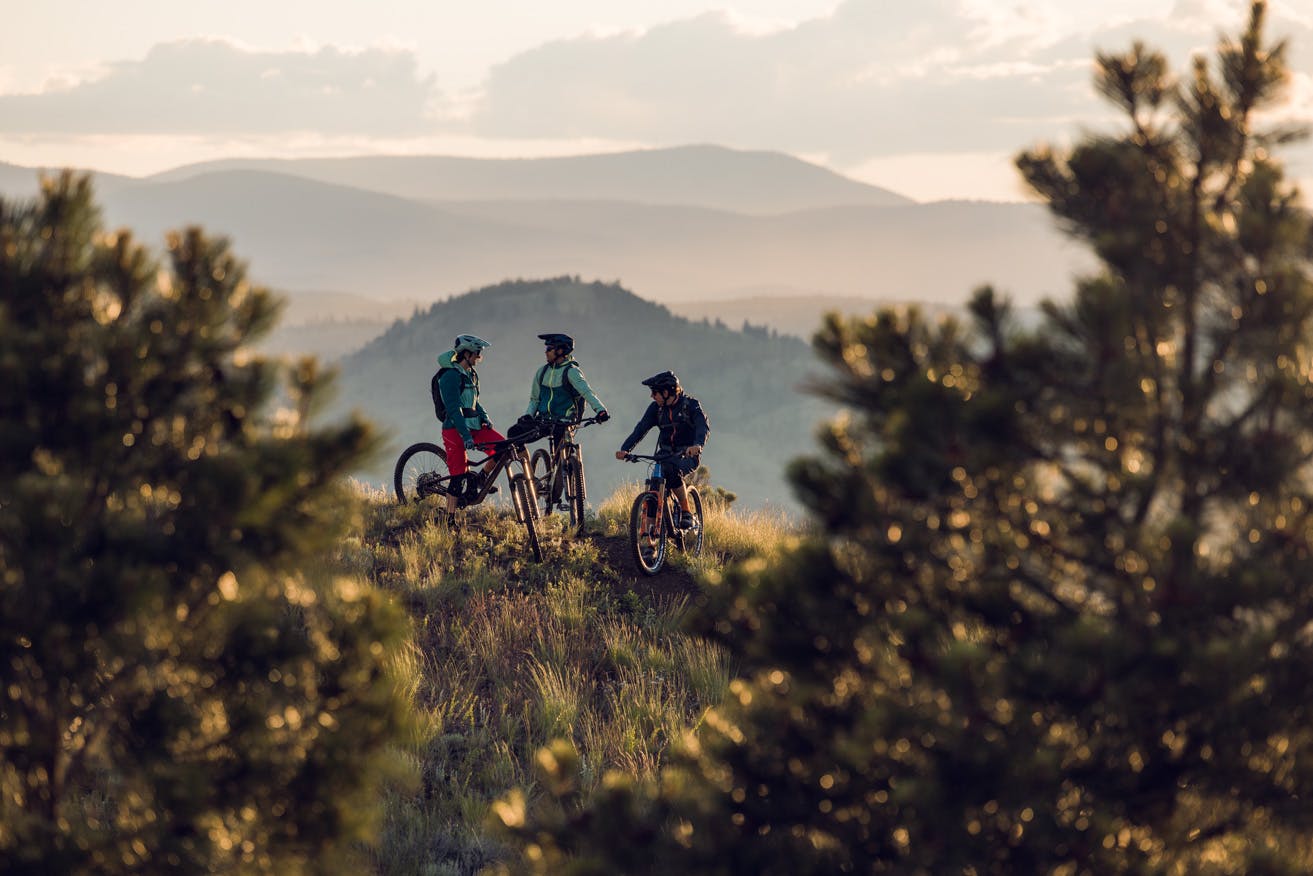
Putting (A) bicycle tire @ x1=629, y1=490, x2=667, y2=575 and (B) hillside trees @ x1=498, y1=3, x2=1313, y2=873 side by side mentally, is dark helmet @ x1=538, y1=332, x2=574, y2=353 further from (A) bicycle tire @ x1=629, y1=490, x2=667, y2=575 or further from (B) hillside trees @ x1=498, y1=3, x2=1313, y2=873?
(B) hillside trees @ x1=498, y1=3, x2=1313, y2=873

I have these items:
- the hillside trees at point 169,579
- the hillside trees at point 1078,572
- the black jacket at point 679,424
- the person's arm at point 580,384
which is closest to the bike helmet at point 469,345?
the person's arm at point 580,384

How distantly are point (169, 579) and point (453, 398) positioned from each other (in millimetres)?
7988

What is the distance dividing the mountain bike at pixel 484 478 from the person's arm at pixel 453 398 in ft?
0.89

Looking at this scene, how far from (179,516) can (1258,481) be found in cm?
273

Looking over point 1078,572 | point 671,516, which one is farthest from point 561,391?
point 1078,572

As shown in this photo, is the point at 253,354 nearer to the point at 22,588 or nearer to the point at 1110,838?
the point at 22,588

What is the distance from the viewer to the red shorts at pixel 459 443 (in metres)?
11.3

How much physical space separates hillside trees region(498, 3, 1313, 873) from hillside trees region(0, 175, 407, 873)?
65 cm

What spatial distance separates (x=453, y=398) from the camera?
11.1 metres

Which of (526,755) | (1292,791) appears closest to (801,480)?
(1292,791)

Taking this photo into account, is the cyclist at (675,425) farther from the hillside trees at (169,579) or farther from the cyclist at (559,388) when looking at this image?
the hillside trees at (169,579)

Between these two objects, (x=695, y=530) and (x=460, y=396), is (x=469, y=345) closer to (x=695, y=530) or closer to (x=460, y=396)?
(x=460, y=396)

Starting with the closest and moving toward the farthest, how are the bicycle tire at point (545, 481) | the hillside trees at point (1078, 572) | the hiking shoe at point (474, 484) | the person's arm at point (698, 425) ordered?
1. the hillside trees at point (1078, 572)
2. the person's arm at point (698, 425)
3. the hiking shoe at point (474, 484)
4. the bicycle tire at point (545, 481)

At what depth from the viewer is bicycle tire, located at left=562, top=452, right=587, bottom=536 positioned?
1234 cm
